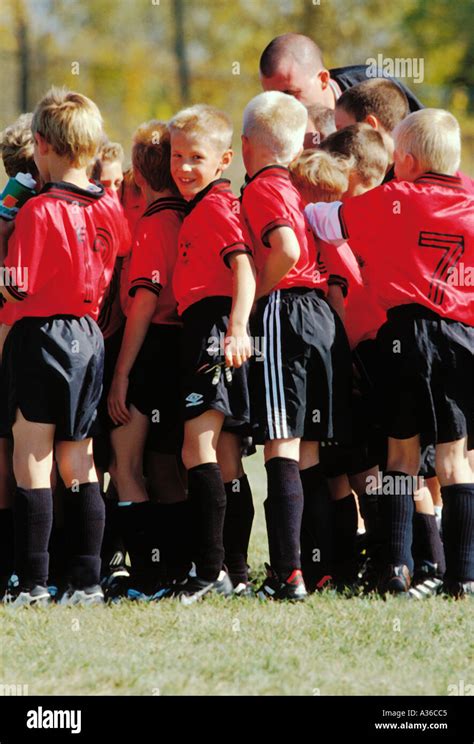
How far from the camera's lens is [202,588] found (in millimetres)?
4211

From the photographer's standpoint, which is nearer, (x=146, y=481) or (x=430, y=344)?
(x=430, y=344)

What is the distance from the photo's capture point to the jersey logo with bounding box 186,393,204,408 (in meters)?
4.18

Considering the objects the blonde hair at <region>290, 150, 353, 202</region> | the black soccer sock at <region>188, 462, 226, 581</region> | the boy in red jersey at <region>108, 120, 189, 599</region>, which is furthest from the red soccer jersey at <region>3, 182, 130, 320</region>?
the blonde hair at <region>290, 150, 353, 202</region>

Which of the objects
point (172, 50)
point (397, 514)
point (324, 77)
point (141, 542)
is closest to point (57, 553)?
point (141, 542)

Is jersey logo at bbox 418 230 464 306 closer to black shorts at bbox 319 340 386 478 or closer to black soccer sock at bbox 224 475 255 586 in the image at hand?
black shorts at bbox 319 340 386 478

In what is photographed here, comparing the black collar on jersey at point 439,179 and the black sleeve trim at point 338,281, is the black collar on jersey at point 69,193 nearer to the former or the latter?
the black sleeve trim at point 338,281

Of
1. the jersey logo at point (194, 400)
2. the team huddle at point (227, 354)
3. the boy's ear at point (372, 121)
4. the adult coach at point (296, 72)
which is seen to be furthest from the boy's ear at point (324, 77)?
the jersey logo at point (194, 400)

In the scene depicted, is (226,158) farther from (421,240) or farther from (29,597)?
(29,597)

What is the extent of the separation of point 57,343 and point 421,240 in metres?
1.38
